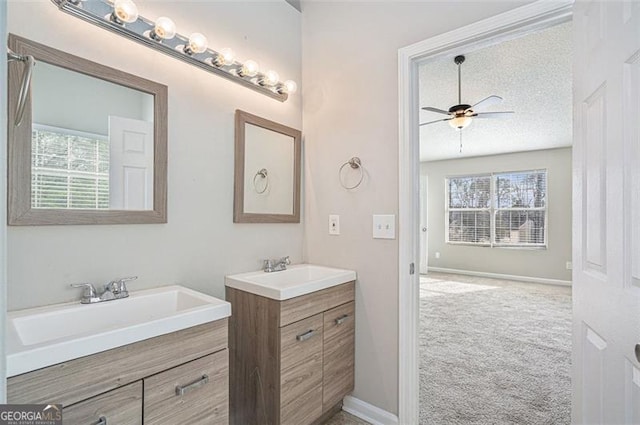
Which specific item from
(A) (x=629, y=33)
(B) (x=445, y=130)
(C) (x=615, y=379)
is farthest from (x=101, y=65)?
(B) (x=445, y=130)

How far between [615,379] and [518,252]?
5.90 metres

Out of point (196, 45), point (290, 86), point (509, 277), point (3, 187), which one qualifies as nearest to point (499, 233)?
point (509, 277)

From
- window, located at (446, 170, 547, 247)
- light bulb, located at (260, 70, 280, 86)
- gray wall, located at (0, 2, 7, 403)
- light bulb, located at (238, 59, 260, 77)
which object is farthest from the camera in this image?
window, located at (446, 170, 547, 247)

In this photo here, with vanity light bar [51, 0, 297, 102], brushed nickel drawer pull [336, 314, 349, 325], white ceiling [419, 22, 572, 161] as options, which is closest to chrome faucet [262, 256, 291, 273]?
brushed nickel drawer pull [336, 314, 349, 325]

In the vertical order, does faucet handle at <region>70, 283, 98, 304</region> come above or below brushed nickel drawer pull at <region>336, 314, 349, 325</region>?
above

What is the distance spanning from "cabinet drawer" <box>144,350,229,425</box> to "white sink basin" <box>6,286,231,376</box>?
0.16m

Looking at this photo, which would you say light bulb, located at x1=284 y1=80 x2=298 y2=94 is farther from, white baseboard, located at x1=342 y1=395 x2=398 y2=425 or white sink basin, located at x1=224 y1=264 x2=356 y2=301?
white baseboard, located at x1=342 y1=395 x2=398 y2=425

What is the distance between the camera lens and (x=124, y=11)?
1266mm

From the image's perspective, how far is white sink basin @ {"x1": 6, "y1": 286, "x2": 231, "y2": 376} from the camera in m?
0.81

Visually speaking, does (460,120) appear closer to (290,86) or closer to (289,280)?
(290,86)

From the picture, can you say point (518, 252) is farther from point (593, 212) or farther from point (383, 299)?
point (593, 212)

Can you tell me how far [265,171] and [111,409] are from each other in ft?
4.49

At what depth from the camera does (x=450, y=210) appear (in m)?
6.69

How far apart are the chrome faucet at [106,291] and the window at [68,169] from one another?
1.02 feet
